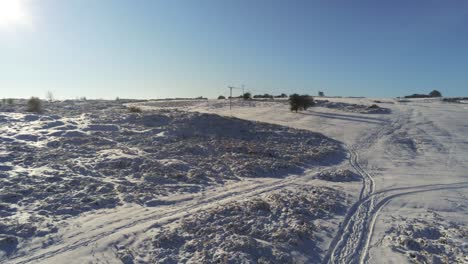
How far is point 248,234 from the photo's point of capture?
7.92 meters

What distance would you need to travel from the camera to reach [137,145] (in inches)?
654

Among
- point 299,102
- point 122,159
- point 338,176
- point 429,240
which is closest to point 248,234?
point 429,240

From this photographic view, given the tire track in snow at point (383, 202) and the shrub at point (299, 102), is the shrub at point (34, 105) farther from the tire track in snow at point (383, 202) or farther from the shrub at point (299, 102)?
the tire track in snow at point (383, 202)

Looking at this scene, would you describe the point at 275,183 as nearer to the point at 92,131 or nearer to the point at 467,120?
the point at 92,131

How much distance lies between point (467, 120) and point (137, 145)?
28.6 m

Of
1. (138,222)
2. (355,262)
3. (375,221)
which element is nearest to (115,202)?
(138,222)

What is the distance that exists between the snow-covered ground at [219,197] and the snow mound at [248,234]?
1.4 inches

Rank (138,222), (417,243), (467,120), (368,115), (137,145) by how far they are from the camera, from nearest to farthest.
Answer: (417,243) < (138,222) < (137,145) < (467,120) < (368,115)

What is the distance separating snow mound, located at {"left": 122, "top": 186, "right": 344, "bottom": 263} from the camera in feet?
22.7

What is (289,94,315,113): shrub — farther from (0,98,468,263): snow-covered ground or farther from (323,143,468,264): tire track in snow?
(323,143,468,264): tire track in snow

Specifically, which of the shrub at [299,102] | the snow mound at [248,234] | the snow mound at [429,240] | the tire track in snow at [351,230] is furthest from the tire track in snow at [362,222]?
the shrub at [299,102]

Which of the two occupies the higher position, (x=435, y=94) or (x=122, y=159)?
(x=435, y=94)

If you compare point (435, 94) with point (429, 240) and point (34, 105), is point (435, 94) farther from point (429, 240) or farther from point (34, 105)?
point (429, 240)

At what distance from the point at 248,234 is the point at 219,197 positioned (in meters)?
2.58
